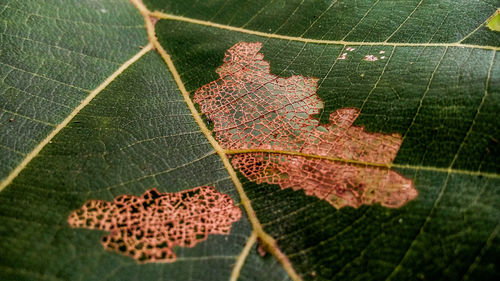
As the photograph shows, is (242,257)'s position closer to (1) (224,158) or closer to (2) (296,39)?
(1) (224,158)

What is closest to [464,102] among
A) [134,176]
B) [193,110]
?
[193,110]

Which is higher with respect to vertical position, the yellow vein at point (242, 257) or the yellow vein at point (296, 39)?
the yellow vein at point (296, 39)

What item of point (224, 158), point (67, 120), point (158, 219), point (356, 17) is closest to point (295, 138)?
point (224, 158)

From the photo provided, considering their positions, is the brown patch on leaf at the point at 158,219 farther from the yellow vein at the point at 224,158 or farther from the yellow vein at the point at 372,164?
the yellow vein at the point at 372,164

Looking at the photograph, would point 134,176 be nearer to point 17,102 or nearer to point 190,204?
point 190,204

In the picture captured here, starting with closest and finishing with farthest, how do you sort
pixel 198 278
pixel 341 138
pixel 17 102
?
1. pixel 198 278
2. pixel 341 138
3. pixel 17 102

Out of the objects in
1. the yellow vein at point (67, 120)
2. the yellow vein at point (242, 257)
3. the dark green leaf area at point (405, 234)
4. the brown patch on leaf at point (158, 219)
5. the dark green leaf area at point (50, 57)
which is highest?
the dark green leaf area at point (50, 57)

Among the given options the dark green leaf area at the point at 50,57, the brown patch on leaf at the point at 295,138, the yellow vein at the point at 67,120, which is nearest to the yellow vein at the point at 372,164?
the brown patch on leaf at the point at 295,138

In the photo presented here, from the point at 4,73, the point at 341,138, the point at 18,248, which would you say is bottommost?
the point at 341,138
